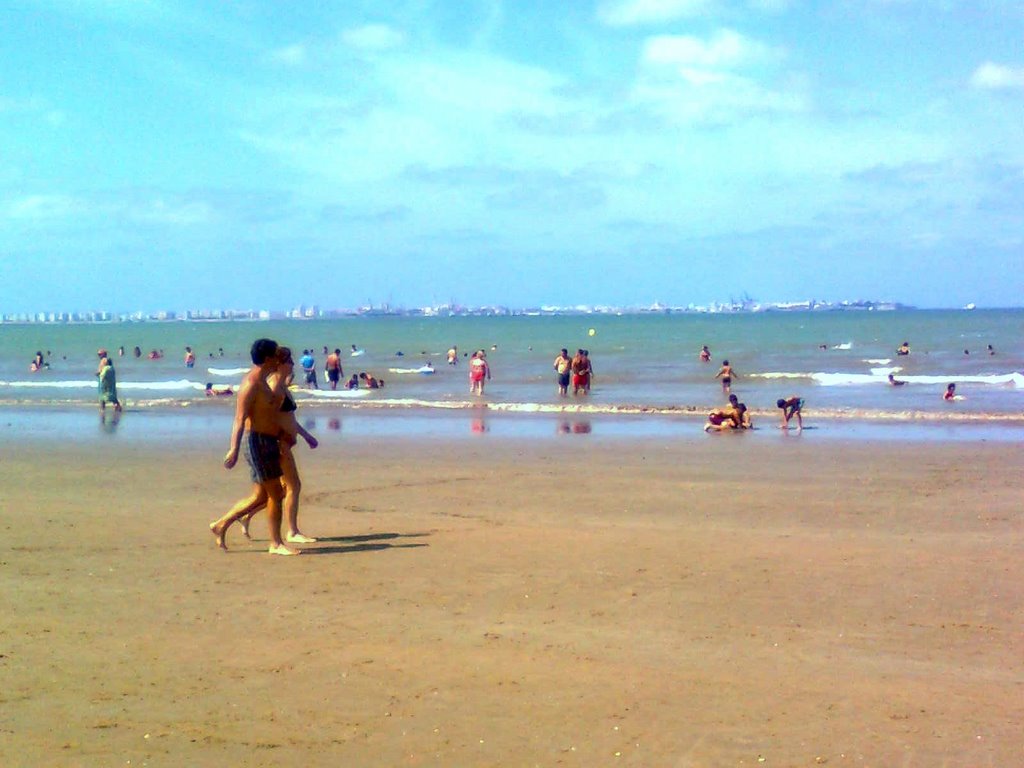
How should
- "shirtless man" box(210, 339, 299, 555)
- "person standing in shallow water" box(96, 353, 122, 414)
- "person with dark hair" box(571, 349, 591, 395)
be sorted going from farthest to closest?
"person with dark hair" box(571, 349, 591, 395) → "person standing in shallow water" box(96, 353, 122, 414) → "shirtless man" box(210, 339, 299, 555)

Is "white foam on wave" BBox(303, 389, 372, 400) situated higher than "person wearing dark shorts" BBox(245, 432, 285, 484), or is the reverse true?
"person wearing dark shorts" BBox(245, 432, 285, 484)

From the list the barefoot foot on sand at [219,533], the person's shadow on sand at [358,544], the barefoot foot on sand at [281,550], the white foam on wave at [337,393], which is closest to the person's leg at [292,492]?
the person's shadow on sand at [358,544]

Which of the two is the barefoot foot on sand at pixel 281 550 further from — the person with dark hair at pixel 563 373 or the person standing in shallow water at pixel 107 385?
the person with dark hair at pixel 563 373

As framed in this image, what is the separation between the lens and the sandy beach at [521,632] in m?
4.96

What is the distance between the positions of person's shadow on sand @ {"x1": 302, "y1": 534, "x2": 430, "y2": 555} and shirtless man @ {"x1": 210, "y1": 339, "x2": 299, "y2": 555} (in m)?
0.29

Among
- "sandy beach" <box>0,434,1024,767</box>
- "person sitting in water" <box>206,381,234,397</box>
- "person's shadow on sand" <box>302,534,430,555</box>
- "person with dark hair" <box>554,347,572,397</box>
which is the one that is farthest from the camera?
"person sitting in water" <box>206,381,234,397</box>

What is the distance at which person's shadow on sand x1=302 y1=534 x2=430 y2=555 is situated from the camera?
29.5ft

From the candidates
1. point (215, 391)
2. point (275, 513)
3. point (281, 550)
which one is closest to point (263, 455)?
point (275, 513)

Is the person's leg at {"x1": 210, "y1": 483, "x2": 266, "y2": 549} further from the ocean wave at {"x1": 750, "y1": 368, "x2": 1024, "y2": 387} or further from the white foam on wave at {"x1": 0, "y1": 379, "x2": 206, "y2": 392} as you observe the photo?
the ocean wave at {"x1": 750, "y1": 368, "x2": 1024, "y2": 387}

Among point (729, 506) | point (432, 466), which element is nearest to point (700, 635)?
point (729, 506)

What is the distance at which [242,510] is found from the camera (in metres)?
8.78

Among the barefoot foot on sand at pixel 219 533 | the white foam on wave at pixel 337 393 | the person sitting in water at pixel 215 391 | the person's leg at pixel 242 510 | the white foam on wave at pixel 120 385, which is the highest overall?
the person's leg at pixel 242 510

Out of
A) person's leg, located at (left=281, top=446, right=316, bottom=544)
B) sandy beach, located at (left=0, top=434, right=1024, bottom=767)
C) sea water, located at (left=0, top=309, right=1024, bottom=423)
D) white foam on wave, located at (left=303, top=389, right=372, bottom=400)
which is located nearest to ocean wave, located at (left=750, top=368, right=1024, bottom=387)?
sea water, located at (left=0, top=309, right=1024, bottom=423)

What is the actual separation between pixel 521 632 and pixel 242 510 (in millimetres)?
3056
